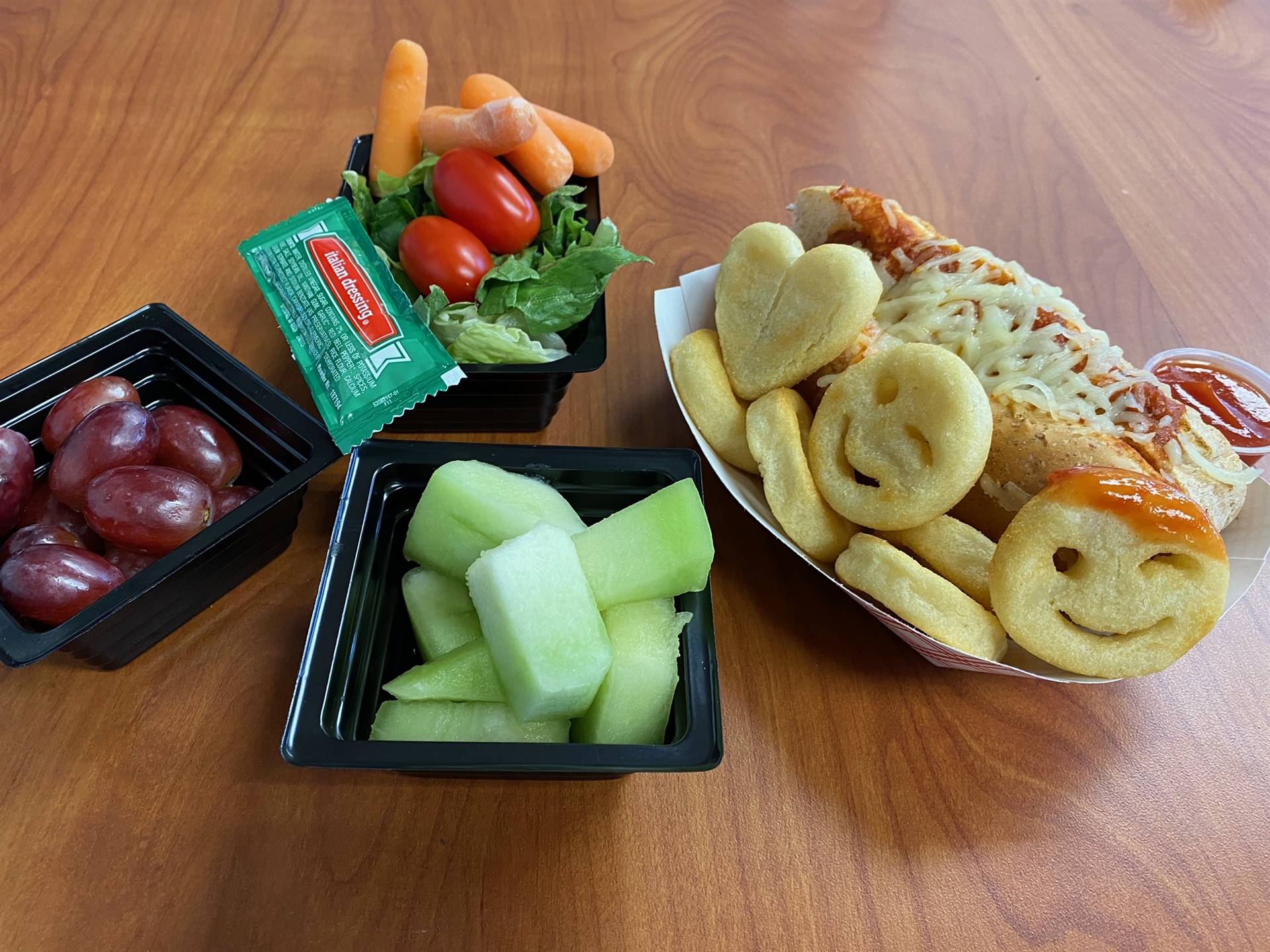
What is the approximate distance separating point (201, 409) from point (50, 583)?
30 centimetres

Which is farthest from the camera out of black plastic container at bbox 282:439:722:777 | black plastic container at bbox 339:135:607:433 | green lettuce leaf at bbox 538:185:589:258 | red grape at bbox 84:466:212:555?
green lettuce leaf at bbox 538:185:589:258

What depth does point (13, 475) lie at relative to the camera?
0.74m

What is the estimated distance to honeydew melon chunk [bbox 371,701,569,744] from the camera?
0.66 m

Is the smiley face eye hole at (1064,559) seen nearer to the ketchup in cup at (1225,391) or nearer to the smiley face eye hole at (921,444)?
the smiley face eye hole at (921,444)

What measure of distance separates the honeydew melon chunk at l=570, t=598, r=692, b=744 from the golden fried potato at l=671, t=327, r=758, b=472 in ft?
0.96

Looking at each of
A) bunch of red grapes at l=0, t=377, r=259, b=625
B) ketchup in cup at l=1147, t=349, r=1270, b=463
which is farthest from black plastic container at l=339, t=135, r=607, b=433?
ketchup in cup at l=1147, t=349, r=1270, b=463

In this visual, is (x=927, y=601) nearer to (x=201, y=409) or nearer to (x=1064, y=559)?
(x=1064, y=559)

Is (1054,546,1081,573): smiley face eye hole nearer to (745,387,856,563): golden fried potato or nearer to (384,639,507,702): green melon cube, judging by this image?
(745,387,856,563): golden fried potato

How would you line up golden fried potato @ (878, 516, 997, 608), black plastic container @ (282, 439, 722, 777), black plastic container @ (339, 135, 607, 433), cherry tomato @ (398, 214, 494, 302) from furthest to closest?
cherry tomato @ (398, 214, 494, 302) → black plastic container @ (339, 135, 607, 433) → golden fried potato @ (878, 516, 997, 608) → black plastic container @ (282, 439, 722, 777)

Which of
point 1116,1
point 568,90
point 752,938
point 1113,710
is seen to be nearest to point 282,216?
point 568,90

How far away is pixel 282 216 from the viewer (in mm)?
1266

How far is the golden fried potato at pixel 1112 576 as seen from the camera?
719 millimetres

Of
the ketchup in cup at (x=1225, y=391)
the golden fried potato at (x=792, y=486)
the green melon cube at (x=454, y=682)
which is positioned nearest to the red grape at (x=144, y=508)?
the green melon cube at (x=454, y=682)

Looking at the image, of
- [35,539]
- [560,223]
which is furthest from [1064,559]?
[35,539]
